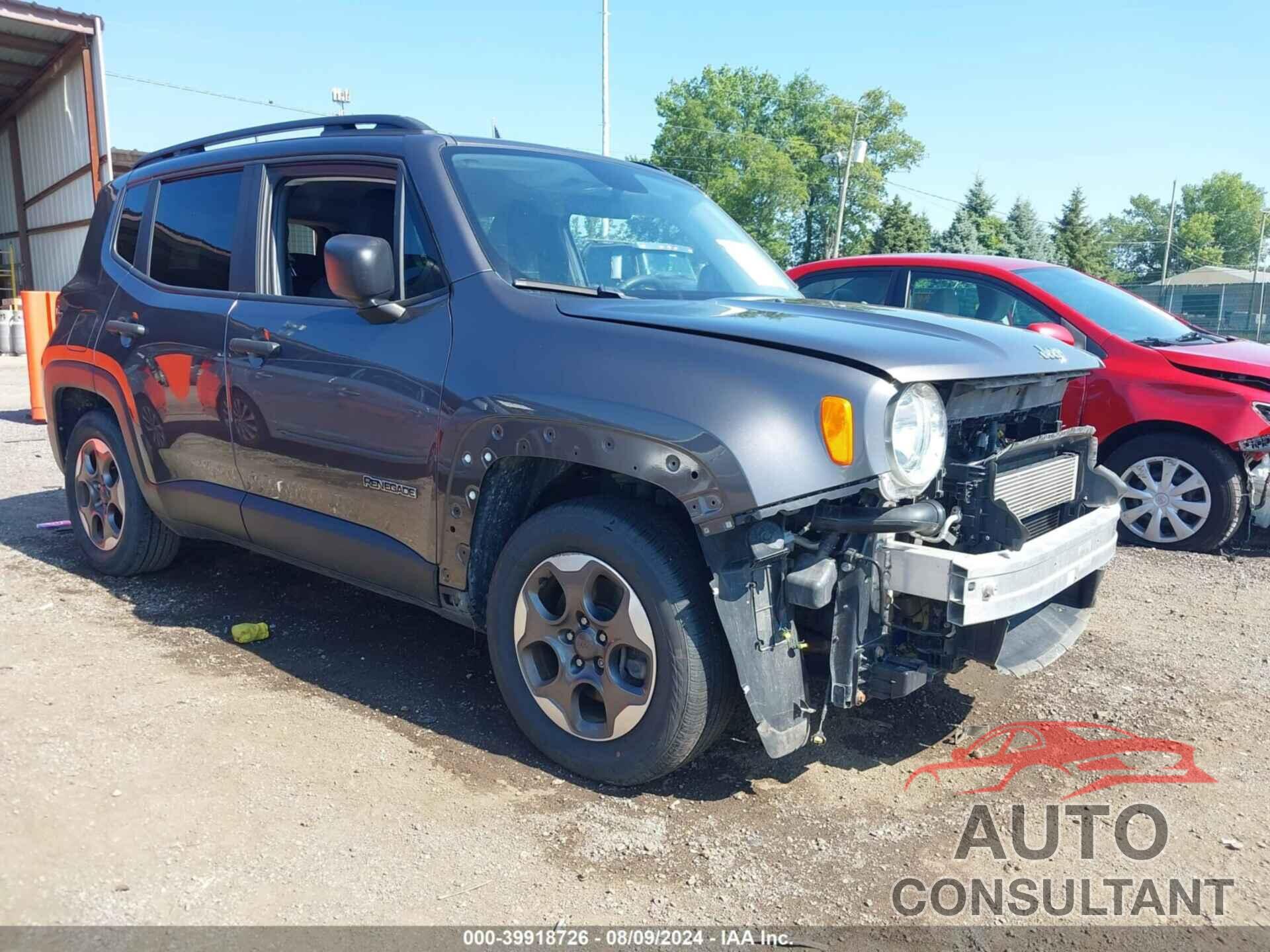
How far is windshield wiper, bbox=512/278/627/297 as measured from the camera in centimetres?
325

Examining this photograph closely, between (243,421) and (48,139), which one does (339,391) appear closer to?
(243,421)

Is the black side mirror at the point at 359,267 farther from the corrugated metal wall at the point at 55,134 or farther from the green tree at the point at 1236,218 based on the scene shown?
the green tree at the point at 1236,218

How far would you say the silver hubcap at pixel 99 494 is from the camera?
196 inches

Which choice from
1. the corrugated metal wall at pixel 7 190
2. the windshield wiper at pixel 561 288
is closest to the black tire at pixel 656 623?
the windshield wiper at pixel 561 288

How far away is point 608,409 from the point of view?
9.26 feet

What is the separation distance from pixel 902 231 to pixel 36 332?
41320 mm

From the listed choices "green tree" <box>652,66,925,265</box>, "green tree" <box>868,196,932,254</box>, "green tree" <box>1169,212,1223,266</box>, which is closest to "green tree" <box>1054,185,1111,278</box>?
"green tree" <box>868,196,932,254</box>

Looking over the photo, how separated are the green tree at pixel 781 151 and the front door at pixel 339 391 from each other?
59659mm

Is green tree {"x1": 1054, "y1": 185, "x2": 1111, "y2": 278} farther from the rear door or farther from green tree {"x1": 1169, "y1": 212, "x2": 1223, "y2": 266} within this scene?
green tree {"x1": 1169, "y1": 212, "x2": 1223, "y2": 266}

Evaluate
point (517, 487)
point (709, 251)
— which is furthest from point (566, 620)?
point (709, 251)

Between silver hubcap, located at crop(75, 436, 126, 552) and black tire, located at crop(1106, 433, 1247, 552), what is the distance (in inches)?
214

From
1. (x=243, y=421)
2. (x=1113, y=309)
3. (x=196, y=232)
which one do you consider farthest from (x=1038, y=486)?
(x=1113, y=309)

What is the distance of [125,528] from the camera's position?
492 cm

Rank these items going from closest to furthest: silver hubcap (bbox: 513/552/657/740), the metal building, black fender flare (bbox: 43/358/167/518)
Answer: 1. silver hubcap (bbox: 513/552/657/740)
2. black fender flare (bbox: 43/358/167/518)
3. the metal building
